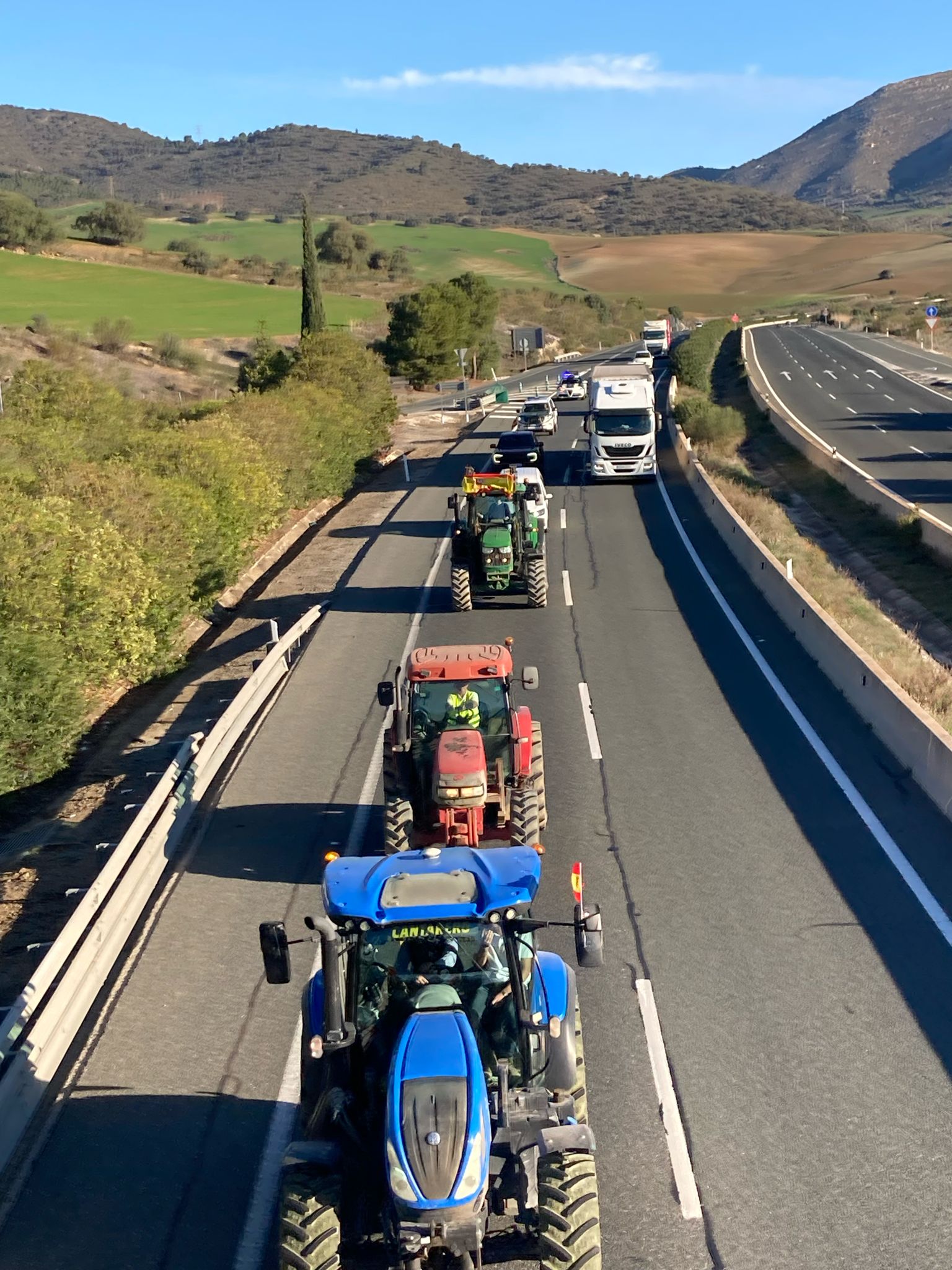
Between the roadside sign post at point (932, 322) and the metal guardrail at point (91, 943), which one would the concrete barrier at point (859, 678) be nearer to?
the metal guardrail at point (91, 943)

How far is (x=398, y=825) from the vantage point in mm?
12430

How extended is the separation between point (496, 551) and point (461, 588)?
3.16 feet

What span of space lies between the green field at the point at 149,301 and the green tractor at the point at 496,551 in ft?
202

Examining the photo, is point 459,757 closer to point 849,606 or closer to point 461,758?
point 461,758

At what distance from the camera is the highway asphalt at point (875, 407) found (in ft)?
139

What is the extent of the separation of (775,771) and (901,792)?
1.52 metres

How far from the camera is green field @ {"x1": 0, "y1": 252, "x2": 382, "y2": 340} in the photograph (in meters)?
88.1

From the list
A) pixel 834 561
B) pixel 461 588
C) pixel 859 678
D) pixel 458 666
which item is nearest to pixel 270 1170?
pixel 458 666

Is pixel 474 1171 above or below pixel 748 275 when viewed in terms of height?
below

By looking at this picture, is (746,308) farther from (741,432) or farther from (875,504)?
(875,504)

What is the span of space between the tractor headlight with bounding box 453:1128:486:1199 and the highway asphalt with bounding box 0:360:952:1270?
2168 millimetres

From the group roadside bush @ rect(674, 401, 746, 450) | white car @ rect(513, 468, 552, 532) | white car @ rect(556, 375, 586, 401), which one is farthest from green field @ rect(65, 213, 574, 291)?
white car @ rect(513, 468, 552, 532)

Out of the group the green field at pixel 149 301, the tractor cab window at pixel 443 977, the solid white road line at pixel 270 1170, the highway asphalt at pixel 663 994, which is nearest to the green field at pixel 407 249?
the green field at pixel 149 301

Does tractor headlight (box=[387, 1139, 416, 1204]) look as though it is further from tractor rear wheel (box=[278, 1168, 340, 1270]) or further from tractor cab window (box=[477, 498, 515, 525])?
tractor cab window (box=[477, 498, 515, 525])
